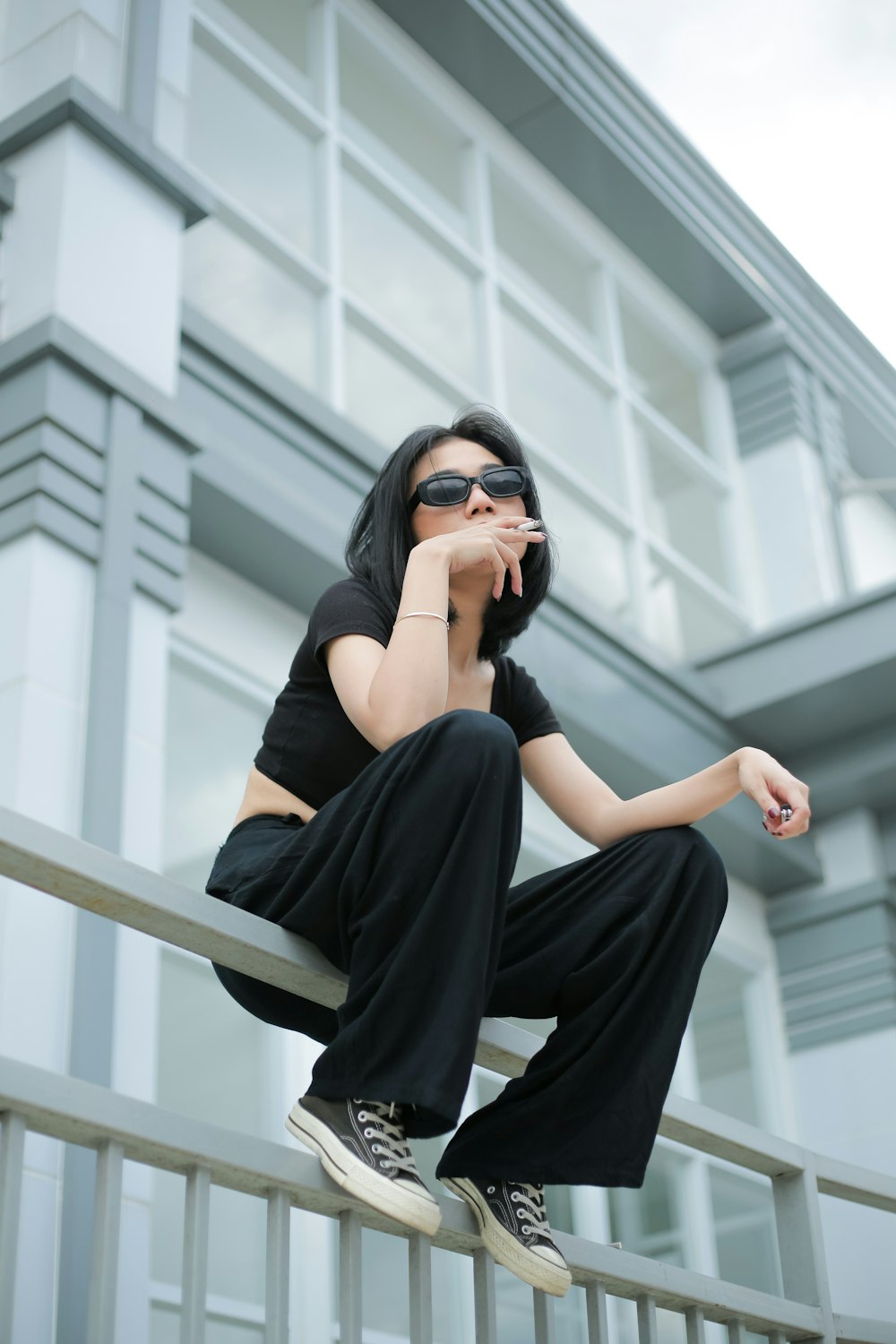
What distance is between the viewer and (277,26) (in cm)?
643

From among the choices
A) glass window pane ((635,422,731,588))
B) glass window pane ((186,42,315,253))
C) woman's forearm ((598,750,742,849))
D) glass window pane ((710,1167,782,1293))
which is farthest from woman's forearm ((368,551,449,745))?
glass window pane ((635,422,731,588))

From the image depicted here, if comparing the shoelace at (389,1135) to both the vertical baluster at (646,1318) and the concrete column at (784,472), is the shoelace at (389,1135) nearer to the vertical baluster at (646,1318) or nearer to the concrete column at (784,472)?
the vertical baluster at (646,1318)

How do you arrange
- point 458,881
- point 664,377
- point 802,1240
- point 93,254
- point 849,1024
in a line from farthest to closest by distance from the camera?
1. point 664,377
2. point 849,1024
3. point 93,254
4. point 802,1240
5. point 458,881

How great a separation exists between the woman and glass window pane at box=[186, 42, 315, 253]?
4.10 meters

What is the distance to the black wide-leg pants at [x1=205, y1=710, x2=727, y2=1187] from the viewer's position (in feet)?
5.74

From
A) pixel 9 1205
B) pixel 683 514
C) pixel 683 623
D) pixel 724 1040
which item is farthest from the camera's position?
pixel 683 623

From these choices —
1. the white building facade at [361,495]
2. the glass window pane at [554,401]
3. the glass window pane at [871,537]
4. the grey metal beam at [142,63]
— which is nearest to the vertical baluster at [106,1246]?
the white building facade at [361,495]

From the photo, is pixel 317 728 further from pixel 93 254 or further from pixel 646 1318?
pixel 93 254

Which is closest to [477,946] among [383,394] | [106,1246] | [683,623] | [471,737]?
[471,737]

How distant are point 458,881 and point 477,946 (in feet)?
0.25

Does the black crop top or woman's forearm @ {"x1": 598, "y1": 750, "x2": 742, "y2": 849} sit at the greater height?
the black crop top

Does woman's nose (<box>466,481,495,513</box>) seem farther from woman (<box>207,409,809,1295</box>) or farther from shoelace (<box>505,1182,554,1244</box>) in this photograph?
shoelace (<box>505,1182,554,1244</box>)

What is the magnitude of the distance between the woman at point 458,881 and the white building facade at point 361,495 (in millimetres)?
829

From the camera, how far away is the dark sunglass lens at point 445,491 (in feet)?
7.52
